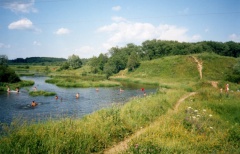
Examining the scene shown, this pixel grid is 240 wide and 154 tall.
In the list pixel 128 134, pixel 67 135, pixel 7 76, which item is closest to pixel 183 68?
pixel 7 76

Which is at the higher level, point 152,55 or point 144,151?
point 152,55

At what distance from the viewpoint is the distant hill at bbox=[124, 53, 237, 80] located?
270 ft

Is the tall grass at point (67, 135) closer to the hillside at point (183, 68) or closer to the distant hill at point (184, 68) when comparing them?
the hillside at point (183, 68)

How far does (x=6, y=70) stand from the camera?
58.8m

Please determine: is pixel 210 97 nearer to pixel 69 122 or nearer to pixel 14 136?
pixel 69 122

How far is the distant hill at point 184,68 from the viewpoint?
270 feet

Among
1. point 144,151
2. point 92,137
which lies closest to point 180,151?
point 144,151

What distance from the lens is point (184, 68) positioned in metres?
87.6

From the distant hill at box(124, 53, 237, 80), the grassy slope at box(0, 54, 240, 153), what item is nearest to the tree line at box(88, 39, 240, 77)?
the distant hill at box(124, 53, 237, 80)

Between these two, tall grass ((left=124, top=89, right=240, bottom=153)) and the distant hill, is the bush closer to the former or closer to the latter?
the distant hill

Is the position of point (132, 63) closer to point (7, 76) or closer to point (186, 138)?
point (7, 76)

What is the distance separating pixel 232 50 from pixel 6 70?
137m

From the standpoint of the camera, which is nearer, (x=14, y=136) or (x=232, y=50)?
(x=14, y=136)

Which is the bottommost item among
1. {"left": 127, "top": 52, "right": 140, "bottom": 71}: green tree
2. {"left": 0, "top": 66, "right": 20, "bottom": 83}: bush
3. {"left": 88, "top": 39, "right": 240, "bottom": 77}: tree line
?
{"left": 0, "top": 66, "right": 20, "bottom": 83}: bush
